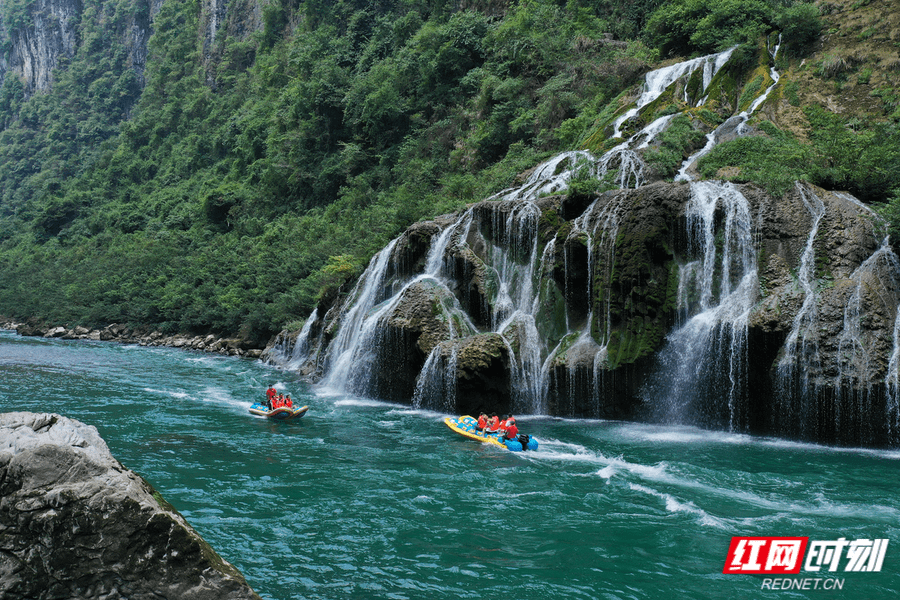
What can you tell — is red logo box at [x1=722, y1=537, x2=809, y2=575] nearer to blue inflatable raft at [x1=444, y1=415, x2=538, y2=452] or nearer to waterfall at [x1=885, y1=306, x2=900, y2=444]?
blue inflatable raft at [x1=444, y1=415, x2=538, y2=452]

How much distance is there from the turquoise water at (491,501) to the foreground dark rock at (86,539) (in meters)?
2.17

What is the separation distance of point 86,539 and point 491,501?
631cm

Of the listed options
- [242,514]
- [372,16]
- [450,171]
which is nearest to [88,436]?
[242,514]

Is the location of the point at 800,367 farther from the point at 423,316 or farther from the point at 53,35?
the point at 53,35

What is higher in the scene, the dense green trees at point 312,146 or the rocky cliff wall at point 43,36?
the rocky cliff wall at point 43,36

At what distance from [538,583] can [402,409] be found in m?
10.9

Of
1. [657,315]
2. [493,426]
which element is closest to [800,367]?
[657,315]

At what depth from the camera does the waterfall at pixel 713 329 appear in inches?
564

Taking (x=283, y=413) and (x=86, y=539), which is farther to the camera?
(x=283, y=413)

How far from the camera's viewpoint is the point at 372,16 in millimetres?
51500

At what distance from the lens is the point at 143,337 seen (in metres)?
39.7

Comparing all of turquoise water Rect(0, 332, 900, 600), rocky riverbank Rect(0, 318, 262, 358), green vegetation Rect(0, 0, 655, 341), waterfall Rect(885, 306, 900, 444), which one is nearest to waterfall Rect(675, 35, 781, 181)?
green vegetation Rect(0, 0, 655, 341)

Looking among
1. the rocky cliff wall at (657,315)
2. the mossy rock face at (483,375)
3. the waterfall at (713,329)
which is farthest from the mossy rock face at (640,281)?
the mossy rock face at (483,375)

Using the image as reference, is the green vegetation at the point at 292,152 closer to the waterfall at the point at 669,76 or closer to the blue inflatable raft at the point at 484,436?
the waterfall at the point at 669,76
